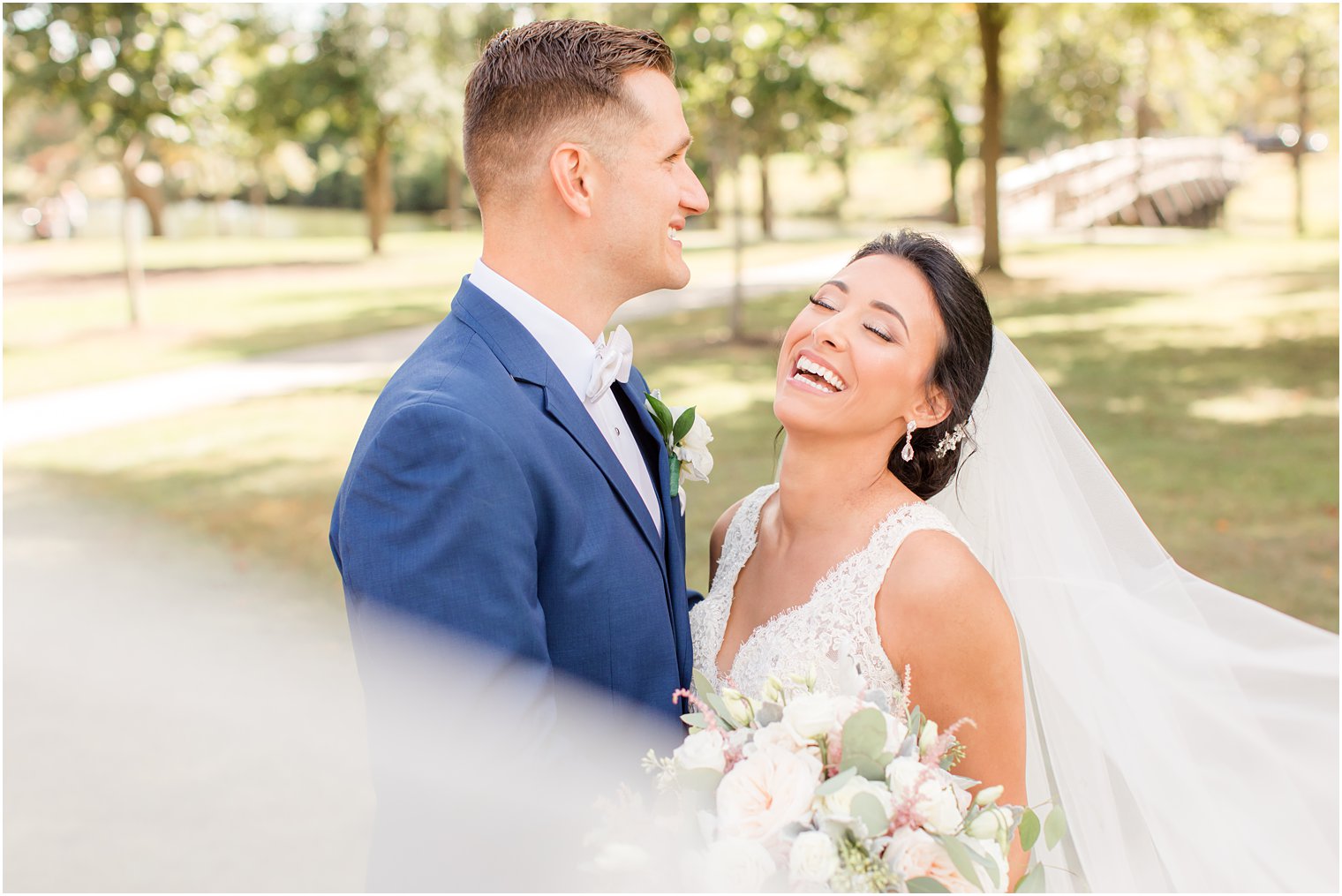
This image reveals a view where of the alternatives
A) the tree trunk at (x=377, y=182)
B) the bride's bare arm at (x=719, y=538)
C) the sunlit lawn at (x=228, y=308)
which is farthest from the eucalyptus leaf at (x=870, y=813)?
the tree trunk at (x=377, y=182)

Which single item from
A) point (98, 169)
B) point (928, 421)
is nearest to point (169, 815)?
point (928, 421)

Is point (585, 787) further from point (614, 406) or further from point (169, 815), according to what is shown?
point (169, 815)

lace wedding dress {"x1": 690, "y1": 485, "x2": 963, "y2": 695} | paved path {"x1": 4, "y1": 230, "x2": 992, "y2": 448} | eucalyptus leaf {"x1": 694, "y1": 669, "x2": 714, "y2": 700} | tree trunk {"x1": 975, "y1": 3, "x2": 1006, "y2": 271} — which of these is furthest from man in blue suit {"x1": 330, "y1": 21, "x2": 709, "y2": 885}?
tree trunk {"x1": 975, "y1": 3, "x2": 1006, "y2": 271}

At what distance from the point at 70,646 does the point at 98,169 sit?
66110mm

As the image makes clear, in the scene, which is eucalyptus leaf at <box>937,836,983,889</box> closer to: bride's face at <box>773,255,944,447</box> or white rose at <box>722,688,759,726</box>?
white rose at <box>722,688,759,726</box>

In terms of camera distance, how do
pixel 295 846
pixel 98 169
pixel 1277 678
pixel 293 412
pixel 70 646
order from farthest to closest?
pixel 98 169
pixel 293 412
pixel 70 646
pixel 295 846
pixel 1277 678

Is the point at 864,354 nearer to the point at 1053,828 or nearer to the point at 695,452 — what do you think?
the point at 695,452

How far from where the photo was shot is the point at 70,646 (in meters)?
6.76

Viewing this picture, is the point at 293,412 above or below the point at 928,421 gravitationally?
below

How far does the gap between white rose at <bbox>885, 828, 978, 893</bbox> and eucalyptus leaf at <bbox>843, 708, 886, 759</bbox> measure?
0.14m

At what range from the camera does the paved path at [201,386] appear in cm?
1242

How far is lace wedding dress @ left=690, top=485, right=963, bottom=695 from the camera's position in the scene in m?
2.76

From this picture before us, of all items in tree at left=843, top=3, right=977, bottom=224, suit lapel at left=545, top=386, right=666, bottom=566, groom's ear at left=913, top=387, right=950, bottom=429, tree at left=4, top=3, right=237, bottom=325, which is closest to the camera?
suit lapel at left=545, top=386, right=666, bottom=566

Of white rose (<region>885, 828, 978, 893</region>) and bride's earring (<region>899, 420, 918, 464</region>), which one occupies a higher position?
bride's earring (<region>899, 420, 918, 464</region>)
